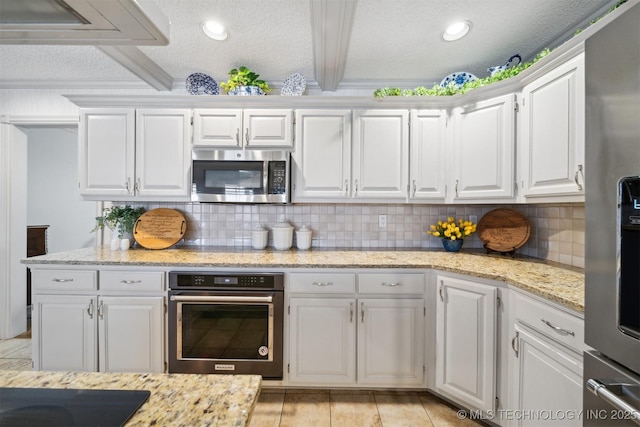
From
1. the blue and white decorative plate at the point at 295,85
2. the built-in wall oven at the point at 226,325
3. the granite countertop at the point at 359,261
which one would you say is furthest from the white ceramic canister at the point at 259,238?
the blue and white decorative plate at the point at 295,85

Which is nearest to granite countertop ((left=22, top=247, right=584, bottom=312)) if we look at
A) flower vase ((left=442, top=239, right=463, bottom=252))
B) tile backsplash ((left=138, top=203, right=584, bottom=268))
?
flower vase ((left=442, top=239, right=463, bottom=252))

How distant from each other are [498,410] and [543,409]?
38cm

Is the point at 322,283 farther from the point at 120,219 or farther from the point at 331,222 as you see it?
the point at 120,219

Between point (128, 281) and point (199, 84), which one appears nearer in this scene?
point (128, 281)

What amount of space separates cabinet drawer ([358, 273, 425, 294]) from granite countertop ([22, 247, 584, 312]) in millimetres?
70

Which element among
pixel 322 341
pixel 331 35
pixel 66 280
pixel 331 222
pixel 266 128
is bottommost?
pixel 322 341

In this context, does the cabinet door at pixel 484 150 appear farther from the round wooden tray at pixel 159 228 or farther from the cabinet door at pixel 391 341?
the round wooden tray at pixel 159 228

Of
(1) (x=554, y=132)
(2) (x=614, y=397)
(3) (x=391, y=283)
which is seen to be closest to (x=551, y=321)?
(2) (x=614, y=397)

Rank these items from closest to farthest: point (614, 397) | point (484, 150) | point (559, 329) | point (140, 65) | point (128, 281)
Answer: point (614, 397)
point (559, 329)
point (128, 281)
point (484, 150)
point (140, 65)

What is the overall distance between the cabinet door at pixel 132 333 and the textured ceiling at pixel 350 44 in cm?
185

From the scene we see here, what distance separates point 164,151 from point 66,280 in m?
1.14

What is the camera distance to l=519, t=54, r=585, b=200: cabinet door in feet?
5.01

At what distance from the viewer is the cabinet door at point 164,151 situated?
2.37 metres

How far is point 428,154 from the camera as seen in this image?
2.37 meters
